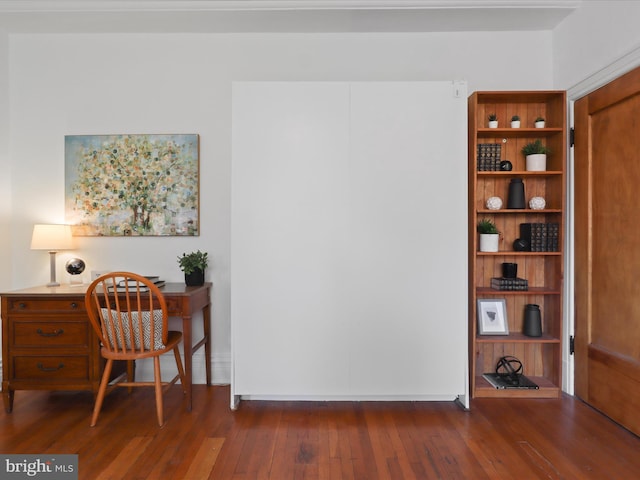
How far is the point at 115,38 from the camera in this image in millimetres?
2969

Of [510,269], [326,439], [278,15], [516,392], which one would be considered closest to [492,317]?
[510,269]

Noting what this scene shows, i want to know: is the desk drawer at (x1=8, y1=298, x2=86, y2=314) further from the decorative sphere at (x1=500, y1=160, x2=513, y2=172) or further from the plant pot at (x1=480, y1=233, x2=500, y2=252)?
the decorative sphere at (x1=500, y1=160, x2=513, y2=172)

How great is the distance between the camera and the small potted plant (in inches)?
108

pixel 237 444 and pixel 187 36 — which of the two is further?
pixel 187 36

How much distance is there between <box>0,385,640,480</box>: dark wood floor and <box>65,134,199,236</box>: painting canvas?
1.28 meters

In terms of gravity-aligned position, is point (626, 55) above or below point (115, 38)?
below

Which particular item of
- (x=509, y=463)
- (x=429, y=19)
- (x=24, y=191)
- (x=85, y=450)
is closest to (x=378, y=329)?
(x=509, y=463)

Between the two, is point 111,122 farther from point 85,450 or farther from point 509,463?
point 509,463

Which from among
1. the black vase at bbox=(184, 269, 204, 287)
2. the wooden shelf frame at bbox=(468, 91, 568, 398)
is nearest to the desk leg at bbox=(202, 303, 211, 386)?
the black vase at bbox=(184, 269, 204, 287)

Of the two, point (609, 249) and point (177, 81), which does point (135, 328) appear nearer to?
point (177, 81)

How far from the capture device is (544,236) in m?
2.62

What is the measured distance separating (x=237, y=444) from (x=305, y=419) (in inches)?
17.9

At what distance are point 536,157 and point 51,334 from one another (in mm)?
3479

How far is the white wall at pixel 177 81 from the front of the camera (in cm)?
296
